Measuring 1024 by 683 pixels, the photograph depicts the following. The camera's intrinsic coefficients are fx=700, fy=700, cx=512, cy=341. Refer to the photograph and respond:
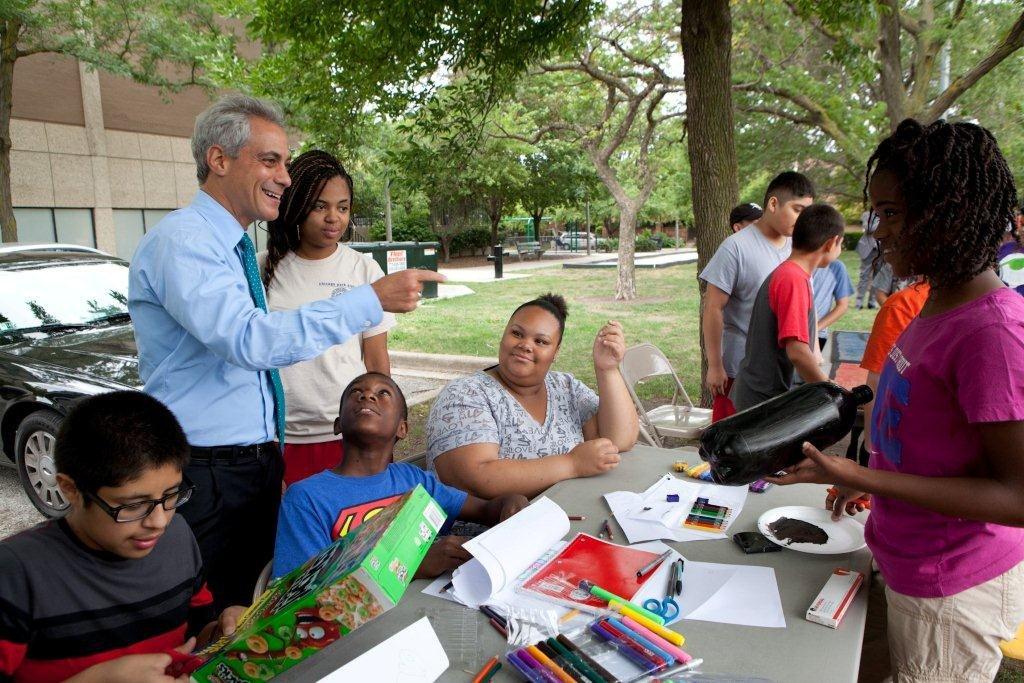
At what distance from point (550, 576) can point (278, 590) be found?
0.70 metres

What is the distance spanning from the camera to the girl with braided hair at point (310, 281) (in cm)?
283

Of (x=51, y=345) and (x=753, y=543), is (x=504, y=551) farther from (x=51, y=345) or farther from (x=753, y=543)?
(x=51, y=345)

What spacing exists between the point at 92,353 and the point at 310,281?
8.47 ft

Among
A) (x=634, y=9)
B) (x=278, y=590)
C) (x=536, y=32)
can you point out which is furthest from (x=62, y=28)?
(x=278, y=590)

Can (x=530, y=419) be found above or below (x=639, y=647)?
above

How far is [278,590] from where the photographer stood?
1374mm

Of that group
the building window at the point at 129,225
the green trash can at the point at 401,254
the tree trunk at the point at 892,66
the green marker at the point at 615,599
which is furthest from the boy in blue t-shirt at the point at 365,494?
the building window at the point at 129,225

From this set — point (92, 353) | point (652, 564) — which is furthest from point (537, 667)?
point (92, 353)

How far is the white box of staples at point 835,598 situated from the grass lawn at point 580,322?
4.33 metres

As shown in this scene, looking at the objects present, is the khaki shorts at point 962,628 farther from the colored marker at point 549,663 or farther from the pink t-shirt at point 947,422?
the colored marker at point 549,663

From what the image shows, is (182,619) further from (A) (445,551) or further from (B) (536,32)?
(B) (536,32)

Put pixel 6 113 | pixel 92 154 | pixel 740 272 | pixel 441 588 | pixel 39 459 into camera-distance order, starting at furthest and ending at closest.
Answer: pixel 92 154, pixel 6 113, pixel 39 459, pixel 740 272, pixel 441 588

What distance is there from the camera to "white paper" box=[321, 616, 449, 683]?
1.32 m

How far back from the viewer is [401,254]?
1095cm
